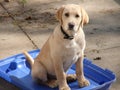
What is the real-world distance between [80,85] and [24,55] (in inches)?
31.7

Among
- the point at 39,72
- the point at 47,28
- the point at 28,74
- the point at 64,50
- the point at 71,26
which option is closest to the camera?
the point at 71,26

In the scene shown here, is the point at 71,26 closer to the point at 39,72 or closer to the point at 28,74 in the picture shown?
the point at 39,72

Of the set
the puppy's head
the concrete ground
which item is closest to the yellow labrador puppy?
the puppy's head

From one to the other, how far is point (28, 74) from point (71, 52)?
2.42ft

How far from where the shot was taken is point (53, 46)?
12.0 ft

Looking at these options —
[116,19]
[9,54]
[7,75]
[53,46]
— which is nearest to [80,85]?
[53,46]

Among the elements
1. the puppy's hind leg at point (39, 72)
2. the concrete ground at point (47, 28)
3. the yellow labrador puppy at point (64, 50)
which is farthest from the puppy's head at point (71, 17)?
the concrete ground at point (47, 28)

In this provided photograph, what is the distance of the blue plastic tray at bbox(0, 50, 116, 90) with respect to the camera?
3.89 meters

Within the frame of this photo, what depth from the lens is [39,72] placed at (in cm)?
386

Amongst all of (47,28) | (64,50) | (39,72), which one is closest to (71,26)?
(64,50)

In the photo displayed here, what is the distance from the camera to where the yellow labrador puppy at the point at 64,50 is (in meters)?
3.51

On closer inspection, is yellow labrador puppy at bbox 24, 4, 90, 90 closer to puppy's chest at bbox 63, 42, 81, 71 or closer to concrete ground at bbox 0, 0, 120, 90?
puppy's chest at bbox 63, 42, 81, 71

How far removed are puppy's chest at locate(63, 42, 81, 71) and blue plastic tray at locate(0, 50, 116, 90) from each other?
0.32 m

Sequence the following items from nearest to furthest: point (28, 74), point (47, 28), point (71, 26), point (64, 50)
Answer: point (71, 26) → point (64, 50) → point (28, 74) → point (47, 28)
